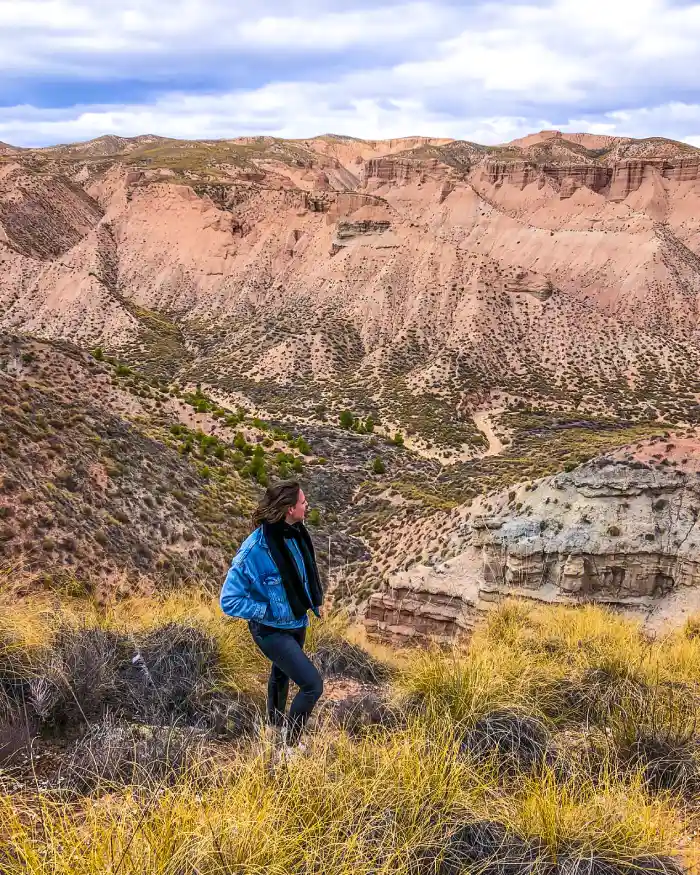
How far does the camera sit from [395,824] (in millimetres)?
3576

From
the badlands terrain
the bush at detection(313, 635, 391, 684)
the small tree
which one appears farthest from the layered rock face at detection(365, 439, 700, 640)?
the small tree

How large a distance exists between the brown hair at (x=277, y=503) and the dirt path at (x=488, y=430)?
1348 inches

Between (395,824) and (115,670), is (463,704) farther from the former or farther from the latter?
(115,670)

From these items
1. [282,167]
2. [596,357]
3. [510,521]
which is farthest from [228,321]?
[282,167]

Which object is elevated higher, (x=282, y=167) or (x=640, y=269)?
(x=282, y=167)

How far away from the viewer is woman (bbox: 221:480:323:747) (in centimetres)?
510

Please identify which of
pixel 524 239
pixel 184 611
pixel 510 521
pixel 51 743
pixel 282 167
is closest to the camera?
pixel 51 743

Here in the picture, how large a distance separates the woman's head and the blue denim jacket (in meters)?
0.14

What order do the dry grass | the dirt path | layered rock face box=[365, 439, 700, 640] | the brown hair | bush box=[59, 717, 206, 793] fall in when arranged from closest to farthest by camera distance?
the dry grass, bush box=[59, 717, 206, 793], the brown hair, layered rock face box=[365, 439, 700, 640], the dirt path

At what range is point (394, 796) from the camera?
12.6ft

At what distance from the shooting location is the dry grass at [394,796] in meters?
3.22

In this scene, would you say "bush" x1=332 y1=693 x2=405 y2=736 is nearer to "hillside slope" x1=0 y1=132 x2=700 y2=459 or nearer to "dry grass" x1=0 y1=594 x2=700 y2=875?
"dry grass" x1=0 y1=594 x2=700 y2=875

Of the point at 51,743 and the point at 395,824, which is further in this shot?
the point at 51,743

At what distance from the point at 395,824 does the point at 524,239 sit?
304ft
